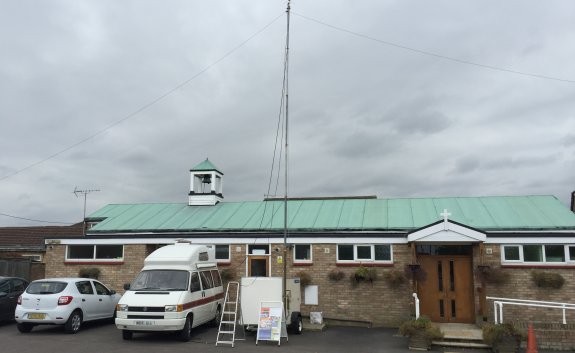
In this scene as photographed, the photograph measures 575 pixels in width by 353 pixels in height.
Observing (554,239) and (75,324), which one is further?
(554,239)

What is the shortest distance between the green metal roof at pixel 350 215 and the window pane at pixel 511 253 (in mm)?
987

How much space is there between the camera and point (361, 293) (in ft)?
54.1

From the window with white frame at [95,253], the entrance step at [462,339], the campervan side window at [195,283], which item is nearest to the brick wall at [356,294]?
the entrance step at [462,339]

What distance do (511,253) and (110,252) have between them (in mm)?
14564

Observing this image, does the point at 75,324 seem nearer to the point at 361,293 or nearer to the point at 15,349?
the point at 15,349

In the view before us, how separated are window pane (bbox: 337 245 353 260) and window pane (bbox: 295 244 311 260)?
1.09 metres

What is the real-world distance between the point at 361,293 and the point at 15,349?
33.8 feet

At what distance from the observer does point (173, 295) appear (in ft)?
41.4

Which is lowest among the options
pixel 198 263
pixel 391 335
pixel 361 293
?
pixel 391 335

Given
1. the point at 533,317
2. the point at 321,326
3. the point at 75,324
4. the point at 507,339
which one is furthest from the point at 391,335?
the point at 75,324

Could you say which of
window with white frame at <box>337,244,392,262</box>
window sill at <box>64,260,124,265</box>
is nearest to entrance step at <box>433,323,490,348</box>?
window with white frame at <box>337,244,392,262</box>

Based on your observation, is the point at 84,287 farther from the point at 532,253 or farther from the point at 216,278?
the point at 532,253

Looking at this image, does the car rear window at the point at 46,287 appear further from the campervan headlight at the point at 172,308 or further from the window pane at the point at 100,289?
the campervan headlight at the point at 172,308

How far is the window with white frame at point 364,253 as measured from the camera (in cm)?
1675
